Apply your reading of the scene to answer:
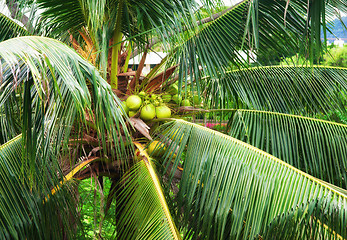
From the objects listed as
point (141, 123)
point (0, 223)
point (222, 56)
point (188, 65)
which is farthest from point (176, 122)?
point (0, 223)

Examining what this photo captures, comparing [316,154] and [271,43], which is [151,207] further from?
[271,43]

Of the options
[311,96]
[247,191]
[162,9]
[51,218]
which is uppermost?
[162,9]

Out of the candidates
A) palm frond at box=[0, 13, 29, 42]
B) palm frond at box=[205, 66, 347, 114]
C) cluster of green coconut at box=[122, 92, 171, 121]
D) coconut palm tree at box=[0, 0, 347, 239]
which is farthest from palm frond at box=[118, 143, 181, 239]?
palm frond at box=[0, 13, 29, 42]

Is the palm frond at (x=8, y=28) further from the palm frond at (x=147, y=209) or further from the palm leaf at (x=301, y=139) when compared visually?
the palm leaf at (x=301, y=139)

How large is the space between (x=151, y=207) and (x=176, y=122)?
66 cm

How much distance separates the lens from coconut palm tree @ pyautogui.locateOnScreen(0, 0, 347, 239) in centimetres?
143

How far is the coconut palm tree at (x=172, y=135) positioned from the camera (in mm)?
1428

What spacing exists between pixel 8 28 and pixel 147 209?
2.14 metres

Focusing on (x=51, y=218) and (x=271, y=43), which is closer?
(x=51, y=218)

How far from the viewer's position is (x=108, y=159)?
2385 millimetres

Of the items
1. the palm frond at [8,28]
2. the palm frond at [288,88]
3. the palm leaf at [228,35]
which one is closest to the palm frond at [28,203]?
the palm leaf at [228,35]

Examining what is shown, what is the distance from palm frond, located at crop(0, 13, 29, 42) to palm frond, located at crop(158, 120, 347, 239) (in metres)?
1.80

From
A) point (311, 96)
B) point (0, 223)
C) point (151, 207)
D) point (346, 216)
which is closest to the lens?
point (346, 216)

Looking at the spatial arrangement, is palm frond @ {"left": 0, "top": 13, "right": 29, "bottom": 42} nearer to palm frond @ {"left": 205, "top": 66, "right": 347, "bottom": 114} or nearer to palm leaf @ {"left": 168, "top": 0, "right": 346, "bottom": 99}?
palm leaf @ {"left": 168, "top": 0, "right": 346, "bottom": 99}
